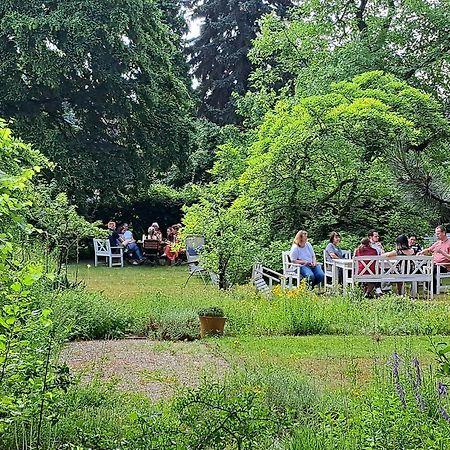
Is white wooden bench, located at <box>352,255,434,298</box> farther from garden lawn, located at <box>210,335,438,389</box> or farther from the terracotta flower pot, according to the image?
the terracotta flower pot

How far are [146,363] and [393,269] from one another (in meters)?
6.18

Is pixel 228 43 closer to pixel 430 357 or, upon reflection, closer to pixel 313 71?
pixel 313 71

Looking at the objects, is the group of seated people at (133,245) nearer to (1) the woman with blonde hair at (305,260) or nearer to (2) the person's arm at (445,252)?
(1) the woman with blonde hair at (305,260)

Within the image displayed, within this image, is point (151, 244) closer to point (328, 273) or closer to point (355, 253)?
point (328, 273)

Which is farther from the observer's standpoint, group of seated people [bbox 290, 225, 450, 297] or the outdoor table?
group of seated people [bbox 290, 225, 450, 297]

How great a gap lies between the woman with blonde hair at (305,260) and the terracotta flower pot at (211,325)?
13.2 feet

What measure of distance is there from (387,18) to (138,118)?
8556 millimetres

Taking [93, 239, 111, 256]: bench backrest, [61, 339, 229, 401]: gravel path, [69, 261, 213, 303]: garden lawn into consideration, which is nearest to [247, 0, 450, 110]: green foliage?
[69, 261, 213, 303]: garden lawn

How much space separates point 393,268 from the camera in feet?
37.7

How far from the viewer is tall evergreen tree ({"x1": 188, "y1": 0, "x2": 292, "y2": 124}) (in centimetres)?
2962

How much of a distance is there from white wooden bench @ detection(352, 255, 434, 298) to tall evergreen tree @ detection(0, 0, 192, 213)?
37.3 feet

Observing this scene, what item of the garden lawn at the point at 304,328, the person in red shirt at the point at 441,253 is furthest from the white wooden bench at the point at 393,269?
the garden lawn at the point at 304,328

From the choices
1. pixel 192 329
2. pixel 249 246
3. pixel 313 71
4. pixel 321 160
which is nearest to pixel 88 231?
pixel 249 246

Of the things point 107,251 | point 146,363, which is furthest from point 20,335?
point 107,251
